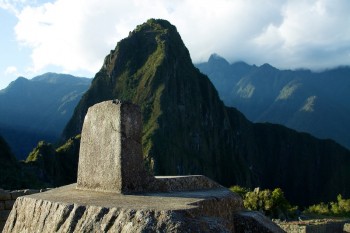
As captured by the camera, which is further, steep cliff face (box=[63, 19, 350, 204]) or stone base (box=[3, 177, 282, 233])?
steep cliff face (box=[63, 19, 350, 204])

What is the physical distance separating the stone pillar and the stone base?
0.20 metres

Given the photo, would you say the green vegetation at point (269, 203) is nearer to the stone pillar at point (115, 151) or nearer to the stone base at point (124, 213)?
the stone pillar at point (115, 151)

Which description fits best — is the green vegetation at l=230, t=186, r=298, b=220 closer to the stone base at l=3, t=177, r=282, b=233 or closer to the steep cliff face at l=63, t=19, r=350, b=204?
the stone base at l=3, t=177, r=282, b=233

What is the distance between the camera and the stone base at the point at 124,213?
3346 mm

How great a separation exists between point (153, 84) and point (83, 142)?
458 ft

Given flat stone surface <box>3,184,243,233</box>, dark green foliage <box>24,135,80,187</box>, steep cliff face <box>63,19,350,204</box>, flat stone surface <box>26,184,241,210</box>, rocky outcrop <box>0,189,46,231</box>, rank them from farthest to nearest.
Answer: steep cliff face <box>63,19,350,204</box>, dark green foliage <box>24,135,80,187</box>, rocky outcrop <box>0,189,46,231</box>, flat stone surface <box>26,184,241,210</box>, flat stone surface <box>3,184,243,233</box>

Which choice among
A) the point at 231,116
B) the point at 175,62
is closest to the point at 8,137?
the point at 175,62

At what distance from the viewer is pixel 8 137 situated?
151500 mm

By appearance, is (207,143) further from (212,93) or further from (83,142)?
(83,142)

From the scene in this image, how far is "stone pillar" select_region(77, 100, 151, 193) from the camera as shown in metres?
4.80

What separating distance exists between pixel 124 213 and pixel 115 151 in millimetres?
1392

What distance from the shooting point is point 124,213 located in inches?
139

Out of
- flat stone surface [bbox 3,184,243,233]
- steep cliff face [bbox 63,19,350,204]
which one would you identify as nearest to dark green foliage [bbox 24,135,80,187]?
steep cliff face [bbox 63,19,350,204]

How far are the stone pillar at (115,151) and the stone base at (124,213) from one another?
7.9 inches
